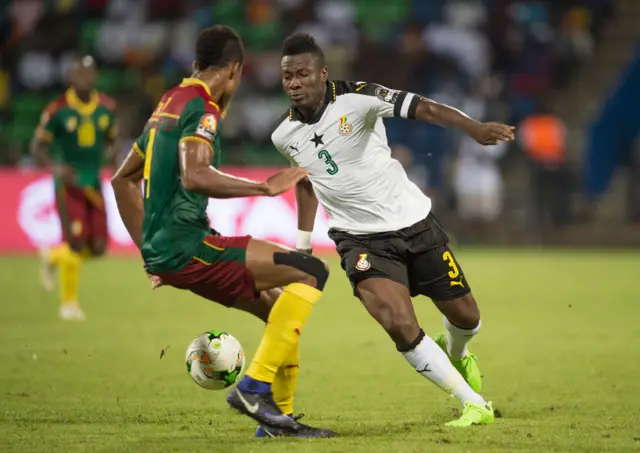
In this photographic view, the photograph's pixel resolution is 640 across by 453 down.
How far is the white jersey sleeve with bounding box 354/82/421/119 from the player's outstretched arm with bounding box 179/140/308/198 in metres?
1.07

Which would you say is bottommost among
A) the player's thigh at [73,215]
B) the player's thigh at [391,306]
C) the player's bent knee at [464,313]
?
the player's thigh at [73,215]

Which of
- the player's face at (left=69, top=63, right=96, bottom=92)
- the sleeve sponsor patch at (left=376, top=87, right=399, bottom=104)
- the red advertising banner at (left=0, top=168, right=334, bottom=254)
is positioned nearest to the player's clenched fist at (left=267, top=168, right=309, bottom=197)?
the sleeve sponsor patch at (left=376, top=87, right=399, bottom=104)

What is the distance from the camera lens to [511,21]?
22016 millimetres

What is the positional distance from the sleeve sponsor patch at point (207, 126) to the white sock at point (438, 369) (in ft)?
5.64

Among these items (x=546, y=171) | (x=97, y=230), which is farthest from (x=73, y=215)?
(x=546, y=171)

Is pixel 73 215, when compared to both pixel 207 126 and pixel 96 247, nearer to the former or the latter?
pixel 96 247

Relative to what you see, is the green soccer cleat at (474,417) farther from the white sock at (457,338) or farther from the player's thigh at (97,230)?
the player's thigh at (97,230)

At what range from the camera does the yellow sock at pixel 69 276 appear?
1150cm

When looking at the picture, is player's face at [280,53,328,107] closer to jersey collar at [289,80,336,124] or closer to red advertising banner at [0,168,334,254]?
jersey collar at [289,80,336,124]

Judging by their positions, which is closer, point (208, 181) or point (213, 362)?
point (208, 181)

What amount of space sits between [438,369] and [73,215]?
670 cm

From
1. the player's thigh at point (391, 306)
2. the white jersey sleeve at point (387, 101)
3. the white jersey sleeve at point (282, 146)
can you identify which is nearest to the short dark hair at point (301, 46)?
the white jersey sleeve at point (387, 101)

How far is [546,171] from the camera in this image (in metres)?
19.9

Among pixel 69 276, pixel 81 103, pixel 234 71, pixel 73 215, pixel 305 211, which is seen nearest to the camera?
pixel 234 71
